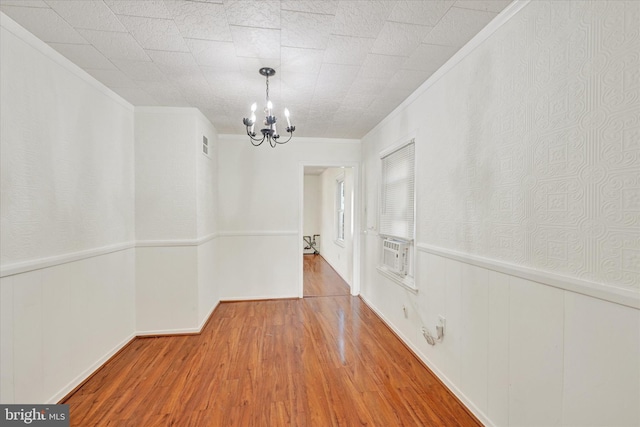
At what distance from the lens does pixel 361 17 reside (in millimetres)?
1646

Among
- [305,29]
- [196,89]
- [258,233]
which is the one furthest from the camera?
[258,233]

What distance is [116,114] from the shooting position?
2729 millimetres

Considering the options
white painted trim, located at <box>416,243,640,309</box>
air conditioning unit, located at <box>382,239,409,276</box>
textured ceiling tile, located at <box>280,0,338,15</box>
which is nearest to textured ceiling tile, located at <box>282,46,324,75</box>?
textured ceiling tile, located at <box>280,0,338,15</box>

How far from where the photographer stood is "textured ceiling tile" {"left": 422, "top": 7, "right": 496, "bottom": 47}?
161 centimetres

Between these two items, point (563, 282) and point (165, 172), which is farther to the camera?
point (165, 172)

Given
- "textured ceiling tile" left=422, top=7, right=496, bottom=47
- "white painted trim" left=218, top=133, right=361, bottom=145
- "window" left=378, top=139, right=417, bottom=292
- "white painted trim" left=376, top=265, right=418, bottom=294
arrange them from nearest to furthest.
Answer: "textured ceiling tile" left=422, top=7, right=496, bottom=47 → "white painted trim" left=376, top=265, right=418, bottom=294 → "window" left=378, top=139, right=417, bottom=292 → "white painted trim" left=218, top=133, right=361, bottom=145

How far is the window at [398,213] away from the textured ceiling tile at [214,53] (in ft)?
5.79

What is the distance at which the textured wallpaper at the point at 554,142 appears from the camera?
1062mm

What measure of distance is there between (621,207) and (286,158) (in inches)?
148

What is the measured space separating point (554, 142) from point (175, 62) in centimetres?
246

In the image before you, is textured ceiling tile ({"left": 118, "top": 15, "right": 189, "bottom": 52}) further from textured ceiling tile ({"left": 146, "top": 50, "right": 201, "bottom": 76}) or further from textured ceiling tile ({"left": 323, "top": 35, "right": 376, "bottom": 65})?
textured ceiling tile ({"left": 323, "top": 35, "right": 376, "bottom": 65})

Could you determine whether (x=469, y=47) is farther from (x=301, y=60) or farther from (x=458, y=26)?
(x=301, y=60)

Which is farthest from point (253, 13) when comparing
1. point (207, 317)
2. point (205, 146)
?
point (207, 317)

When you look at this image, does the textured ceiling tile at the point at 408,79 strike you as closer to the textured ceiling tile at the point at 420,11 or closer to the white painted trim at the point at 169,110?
the textured ceiling tile at the point at 420,11
